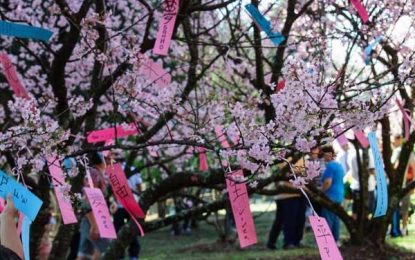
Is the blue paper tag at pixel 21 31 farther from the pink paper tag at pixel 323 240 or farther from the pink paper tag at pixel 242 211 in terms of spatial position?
the pink paper tag at pixel 323 240

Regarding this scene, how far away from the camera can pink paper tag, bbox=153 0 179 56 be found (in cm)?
331

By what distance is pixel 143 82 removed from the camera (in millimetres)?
5617

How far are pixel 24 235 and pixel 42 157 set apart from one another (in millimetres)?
483

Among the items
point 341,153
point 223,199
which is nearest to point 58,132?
point 223,199

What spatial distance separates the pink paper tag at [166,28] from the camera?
3.31 metres

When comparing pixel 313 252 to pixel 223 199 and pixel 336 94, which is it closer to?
pixel 223 199

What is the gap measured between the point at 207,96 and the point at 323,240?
241cm

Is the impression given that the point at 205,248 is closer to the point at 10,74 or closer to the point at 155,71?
the point at 155,71

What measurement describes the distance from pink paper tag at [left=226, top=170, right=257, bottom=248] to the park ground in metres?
3.80

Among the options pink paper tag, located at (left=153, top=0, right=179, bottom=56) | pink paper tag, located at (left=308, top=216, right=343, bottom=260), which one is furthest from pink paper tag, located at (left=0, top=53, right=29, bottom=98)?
pink paper tag, located at (left=308, top=216, right=343, bottom=260)

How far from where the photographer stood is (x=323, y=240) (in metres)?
2.34

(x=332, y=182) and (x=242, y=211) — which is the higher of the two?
(x=242, y=211)

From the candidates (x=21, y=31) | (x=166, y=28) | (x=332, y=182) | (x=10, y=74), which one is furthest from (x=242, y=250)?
(x=21, y=31)

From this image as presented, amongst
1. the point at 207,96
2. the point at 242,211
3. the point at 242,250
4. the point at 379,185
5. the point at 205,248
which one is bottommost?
the point at 205,248
